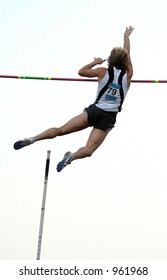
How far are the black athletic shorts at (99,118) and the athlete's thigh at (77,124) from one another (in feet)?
0.26

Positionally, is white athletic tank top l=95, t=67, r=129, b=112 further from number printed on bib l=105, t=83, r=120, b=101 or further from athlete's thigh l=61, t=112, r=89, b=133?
athlete's thigh l=61, t=112, r=89, b=133

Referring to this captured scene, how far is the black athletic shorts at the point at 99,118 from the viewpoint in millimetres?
7324

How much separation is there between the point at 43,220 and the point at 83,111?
6.81ft

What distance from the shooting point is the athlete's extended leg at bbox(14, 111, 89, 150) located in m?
7.39

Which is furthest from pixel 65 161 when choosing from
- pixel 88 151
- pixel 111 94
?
pixel 111 94

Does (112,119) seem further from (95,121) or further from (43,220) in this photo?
(43,220)

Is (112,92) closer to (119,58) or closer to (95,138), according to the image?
(119,58)

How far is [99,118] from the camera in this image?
7344 mm

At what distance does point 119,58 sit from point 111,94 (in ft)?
1.87

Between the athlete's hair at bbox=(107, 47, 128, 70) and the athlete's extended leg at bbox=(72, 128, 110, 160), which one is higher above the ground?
the athlete's hair at bbox=(107, 47, 128, 70)

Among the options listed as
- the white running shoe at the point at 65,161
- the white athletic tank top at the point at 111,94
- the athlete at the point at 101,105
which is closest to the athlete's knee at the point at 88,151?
the athlete at the point at 101,105

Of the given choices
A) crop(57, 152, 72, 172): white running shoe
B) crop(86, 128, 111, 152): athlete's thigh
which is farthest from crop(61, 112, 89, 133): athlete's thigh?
crop(57, 152, 72, 172): white running shoe

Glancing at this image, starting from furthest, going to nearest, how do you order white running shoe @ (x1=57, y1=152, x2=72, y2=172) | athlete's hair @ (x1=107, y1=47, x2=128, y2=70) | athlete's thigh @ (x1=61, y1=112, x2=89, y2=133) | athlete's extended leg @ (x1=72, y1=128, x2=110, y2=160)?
1. athlete's thigh @ (x1=61, y1=112, x2=89, y2=133)
2. athlete's extended leg @ (x1=72, y1=128, x2=110, y2=160)
3. athlete's hair @ (x1=107, y1=47, x2=128, y2=70)
4. white running shoe @ (x1=57, y1=152, x2=72, y2=172)

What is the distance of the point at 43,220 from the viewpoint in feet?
26.6
